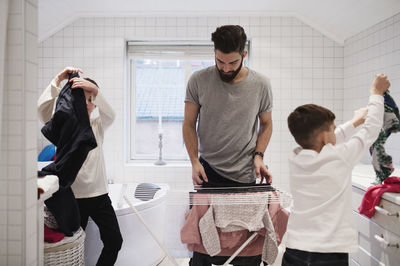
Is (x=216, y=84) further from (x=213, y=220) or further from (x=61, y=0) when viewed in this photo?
(x=61, y=0)

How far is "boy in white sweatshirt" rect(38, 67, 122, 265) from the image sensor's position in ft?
5.30

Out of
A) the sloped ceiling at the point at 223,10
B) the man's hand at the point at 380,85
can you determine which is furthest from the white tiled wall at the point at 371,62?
the man's hand at the point at 380,85

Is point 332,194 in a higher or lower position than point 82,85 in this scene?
lower

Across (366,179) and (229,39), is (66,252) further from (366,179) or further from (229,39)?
(366,179)

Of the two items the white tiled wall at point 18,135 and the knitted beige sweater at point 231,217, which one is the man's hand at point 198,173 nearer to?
the knitted beige sweater at point 231,217

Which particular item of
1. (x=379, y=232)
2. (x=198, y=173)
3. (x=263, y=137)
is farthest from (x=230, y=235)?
(x=379, y=232)

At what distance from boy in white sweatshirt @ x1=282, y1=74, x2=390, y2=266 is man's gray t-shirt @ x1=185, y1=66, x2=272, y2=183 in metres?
0.25

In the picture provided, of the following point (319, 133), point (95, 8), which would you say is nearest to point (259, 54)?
point (95, 8)

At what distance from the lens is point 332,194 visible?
3.49ft

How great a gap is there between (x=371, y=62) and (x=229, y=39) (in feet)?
6.49

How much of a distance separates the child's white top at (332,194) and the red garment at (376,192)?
0.56 meters

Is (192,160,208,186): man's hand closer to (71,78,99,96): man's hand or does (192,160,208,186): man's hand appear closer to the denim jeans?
the denim jeans

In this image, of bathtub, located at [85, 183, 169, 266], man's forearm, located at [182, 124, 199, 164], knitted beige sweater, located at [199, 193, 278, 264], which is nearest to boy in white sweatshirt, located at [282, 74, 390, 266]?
knitted beige sweater, located at [199, 193, 278, 264]

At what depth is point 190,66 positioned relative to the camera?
3367 mm
